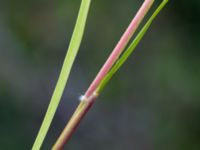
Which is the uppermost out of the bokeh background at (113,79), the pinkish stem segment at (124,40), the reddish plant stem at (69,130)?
the pinkish stem segment at (124,40)

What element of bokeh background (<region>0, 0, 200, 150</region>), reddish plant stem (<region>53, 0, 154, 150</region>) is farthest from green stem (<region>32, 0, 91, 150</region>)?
bokeh background (<region>0, 0, 200, 150</region>)

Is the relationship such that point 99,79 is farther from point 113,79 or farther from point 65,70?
point 113,79

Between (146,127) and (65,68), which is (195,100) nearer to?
(146,127)

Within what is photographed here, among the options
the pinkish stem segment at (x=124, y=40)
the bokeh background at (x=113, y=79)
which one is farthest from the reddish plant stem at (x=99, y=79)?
the bokeh background at (x=113, y=79)

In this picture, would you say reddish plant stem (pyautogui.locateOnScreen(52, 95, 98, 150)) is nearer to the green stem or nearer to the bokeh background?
the green stem

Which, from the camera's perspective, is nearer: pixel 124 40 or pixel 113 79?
pixel 124 40

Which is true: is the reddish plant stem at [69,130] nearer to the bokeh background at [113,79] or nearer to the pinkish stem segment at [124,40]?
the pinkish stem segment at [124,40]

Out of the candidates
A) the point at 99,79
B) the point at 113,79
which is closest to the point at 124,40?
the point at 99,79

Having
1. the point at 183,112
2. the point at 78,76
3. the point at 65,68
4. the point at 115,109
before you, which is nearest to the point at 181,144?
the point at 183,112
